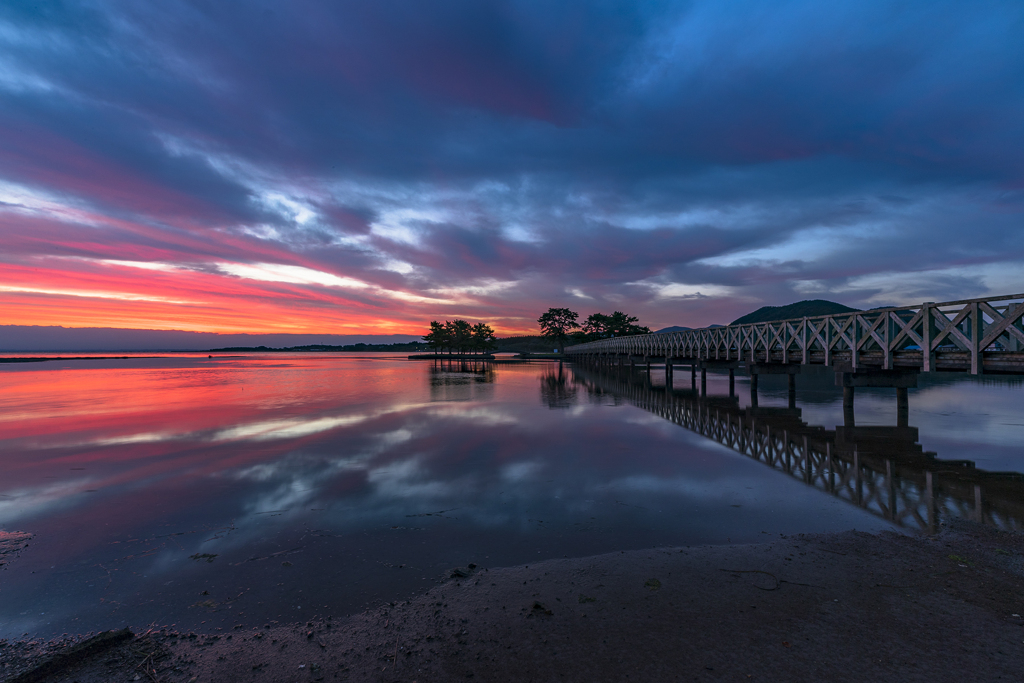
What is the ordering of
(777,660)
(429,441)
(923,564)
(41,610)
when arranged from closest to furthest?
(777,660), (41,610), (923,564), (429,441)

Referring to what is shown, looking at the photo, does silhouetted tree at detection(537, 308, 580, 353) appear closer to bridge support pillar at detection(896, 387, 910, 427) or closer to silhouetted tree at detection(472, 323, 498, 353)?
silhouetted tree at detection(472, 323, 498, 353)

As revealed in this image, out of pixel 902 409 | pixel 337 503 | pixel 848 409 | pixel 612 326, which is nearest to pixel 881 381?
pixel 902 409

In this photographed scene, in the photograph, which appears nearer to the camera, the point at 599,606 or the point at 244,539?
the point at 599,606

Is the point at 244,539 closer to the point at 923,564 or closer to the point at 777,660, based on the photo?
the point at 777,660

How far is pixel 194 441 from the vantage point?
13.6 meters

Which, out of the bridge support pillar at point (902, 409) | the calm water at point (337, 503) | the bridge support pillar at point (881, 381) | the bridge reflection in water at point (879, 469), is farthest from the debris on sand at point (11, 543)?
the bridge support pillar at point (902, 409)

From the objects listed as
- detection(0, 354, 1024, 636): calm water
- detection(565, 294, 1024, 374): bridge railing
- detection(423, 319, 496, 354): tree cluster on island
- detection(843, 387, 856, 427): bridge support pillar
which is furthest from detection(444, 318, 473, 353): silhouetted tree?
detection(843, 387, 856, 427): bridge support pillar

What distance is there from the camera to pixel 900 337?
14375 mm

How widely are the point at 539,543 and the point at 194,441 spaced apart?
13.0 metres

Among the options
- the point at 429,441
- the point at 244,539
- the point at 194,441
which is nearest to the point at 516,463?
the point at 429,441

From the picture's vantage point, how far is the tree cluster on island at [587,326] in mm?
109250

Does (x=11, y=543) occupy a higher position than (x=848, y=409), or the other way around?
(x=848, y=409)

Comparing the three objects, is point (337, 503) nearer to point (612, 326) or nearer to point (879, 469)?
point (879, 469)

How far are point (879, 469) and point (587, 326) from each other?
368 feet
